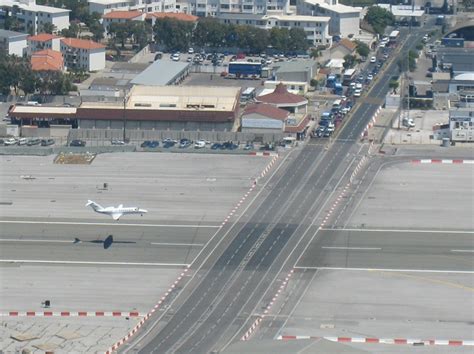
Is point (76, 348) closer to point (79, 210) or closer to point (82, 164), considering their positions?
point (79, 210)

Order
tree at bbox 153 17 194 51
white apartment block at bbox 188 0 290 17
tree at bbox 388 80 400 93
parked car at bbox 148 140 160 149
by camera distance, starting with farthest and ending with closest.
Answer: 1. white apartment block at bbox 188 0 290 17
2. tree at bbox 153 17 194 51
3. tree at bbox 388 80 400 93
4. parked car at bbox 148 140 160 149

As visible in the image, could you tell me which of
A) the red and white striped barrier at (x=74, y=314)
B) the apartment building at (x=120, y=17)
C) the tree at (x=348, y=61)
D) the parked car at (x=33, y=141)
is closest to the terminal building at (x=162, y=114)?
the parked car at (x=33, y=141)

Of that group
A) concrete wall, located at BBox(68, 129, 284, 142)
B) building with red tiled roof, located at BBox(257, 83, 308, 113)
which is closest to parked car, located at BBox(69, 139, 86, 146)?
concrete wall, located at BBox(68, 129, 284, 142)

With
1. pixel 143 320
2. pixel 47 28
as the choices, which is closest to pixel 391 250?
pixel 143 320

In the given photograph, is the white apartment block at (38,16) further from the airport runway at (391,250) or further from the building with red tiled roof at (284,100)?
the airport runway at (391,250)

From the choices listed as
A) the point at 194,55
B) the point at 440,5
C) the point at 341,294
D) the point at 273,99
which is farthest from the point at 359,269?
the point at 440,5

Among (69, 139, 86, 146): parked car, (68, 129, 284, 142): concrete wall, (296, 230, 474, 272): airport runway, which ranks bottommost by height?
(296, 230, 474, 272): airport runway

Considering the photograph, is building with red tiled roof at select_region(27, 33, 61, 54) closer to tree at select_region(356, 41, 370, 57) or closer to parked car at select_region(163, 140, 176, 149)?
tree at select_region(356, 41, 370, 57)
